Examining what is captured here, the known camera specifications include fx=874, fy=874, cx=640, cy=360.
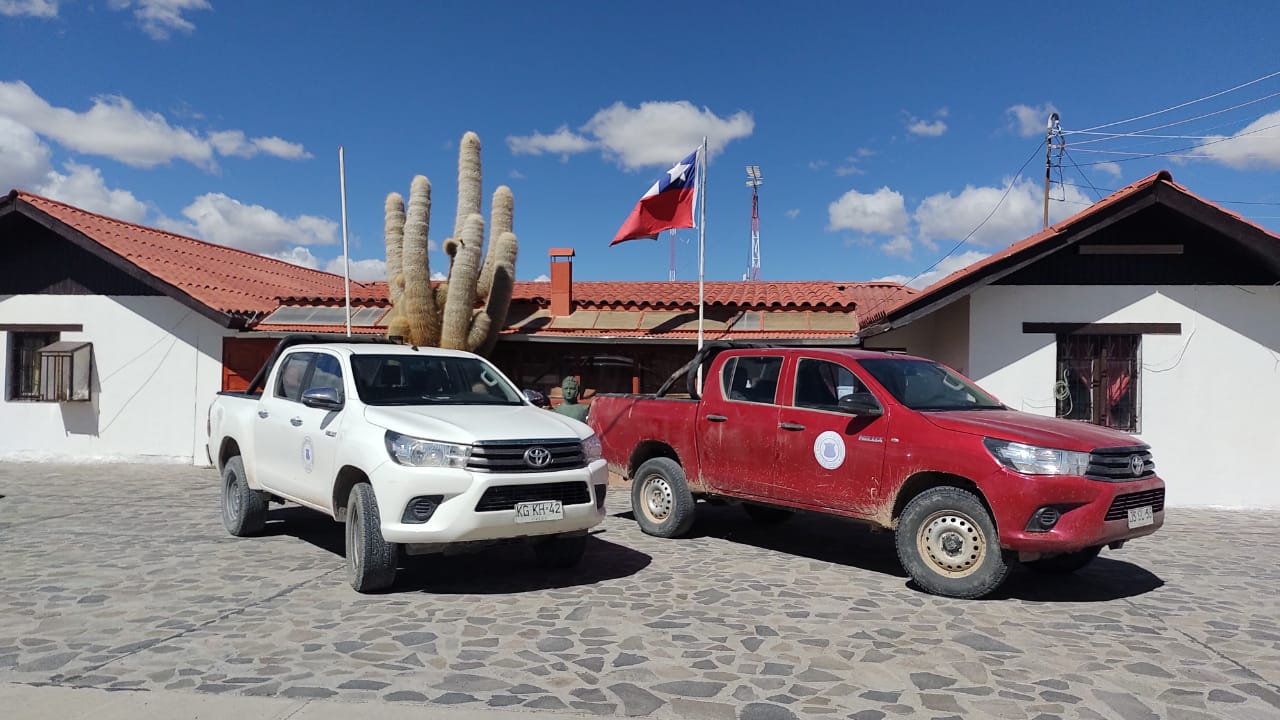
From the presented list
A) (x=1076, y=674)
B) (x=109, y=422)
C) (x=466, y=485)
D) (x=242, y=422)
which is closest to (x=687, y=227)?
(x=242, y=422)

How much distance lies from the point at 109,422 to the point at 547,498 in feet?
39.7

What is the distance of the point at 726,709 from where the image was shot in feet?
14.0

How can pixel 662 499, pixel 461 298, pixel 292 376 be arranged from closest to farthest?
1. pixel 292 376
2. pixel 662 499
3. pixel 461 298

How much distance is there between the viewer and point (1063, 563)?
23.9ft

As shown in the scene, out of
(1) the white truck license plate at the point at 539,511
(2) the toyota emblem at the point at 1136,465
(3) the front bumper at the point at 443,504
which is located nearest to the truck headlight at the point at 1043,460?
(2) the toyota emblem at the point at 1136,465

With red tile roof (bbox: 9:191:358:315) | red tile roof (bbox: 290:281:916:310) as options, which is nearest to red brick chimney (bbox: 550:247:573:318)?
red tile roof (bbox: 290:281:916:310)

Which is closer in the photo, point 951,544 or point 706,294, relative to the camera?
point 951,544

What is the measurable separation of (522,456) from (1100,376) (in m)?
9.48

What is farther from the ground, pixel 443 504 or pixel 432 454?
pixel 432 454

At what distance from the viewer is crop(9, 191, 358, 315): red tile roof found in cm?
1438

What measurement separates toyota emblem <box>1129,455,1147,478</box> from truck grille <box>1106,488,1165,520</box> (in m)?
0.15

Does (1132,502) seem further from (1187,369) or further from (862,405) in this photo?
(1187,369)

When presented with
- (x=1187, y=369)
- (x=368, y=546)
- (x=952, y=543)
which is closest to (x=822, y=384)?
(x=952, y=543)

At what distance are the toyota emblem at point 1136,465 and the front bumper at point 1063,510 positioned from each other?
316mm
